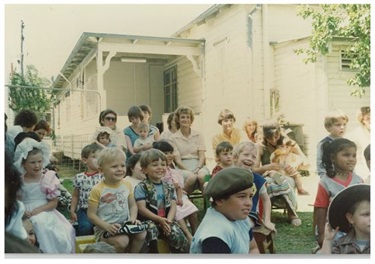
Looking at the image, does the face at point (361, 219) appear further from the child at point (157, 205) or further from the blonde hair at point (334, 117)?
the child at point (157, 205)

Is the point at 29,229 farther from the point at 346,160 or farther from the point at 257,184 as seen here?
the point at 346,160

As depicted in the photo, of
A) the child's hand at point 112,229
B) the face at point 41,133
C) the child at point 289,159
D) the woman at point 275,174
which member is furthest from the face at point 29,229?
the child at point 289,159

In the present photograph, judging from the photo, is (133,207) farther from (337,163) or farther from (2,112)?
(337,163)

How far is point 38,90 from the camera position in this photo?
13.6ft

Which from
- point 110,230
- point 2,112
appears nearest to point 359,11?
point 110,230

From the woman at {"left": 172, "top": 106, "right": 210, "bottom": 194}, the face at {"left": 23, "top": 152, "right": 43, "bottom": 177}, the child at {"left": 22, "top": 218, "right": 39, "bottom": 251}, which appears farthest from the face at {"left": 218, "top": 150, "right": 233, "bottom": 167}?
the child at {"left": 22, "top": 218, "right": 39, "bottom": 251}

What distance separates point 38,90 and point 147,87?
0.85 metres

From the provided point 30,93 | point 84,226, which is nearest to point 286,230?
point 84,226

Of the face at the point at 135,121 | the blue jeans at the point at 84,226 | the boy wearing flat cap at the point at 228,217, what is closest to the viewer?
the boy wearing flat cap at the point at 228,217

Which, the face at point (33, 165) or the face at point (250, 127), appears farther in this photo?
the face at point (250, 127)

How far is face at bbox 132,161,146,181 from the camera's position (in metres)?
4.01

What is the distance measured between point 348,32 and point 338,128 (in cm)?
73

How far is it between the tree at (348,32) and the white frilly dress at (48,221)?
2207 millimetres

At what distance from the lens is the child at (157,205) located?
3955 mm
